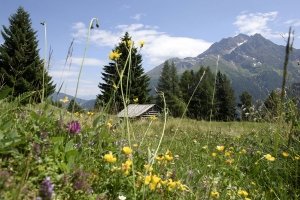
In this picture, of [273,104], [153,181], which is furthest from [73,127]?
[273,104]

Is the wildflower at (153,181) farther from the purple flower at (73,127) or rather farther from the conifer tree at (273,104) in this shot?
the conifer tree at (273,104)

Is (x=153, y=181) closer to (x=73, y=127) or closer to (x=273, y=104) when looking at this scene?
(x=73, y=127)

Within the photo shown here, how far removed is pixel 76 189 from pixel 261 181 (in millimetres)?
2167

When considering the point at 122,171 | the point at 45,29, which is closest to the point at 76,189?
the point at 122,171

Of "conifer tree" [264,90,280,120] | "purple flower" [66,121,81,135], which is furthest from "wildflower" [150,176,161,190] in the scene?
"conifer tree" [264,90,280,120]

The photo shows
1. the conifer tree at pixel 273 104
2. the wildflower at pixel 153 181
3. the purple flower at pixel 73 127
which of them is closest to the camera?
the wildflower at pixel 153 181

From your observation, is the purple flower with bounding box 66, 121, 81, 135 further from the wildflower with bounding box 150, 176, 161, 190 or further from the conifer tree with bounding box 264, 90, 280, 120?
the conifer tree with bounding box 264, 90, 280, 120

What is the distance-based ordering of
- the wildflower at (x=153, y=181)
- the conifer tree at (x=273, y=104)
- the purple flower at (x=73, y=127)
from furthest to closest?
1. the conifer tree at (x=273, y=104)
2. the purple flower at (x=73, y=127)
3. the wildflower at (x=153, y=181)

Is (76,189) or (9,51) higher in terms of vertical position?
(9,51)

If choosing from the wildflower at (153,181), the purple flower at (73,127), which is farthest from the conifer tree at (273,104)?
the purple flower at (73,127)

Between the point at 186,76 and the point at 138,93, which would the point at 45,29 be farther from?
the point at 186,76

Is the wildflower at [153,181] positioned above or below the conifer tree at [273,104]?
below

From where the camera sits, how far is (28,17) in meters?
28.0

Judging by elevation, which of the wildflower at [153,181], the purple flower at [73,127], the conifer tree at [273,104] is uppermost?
the conifer tree at [273,104]
